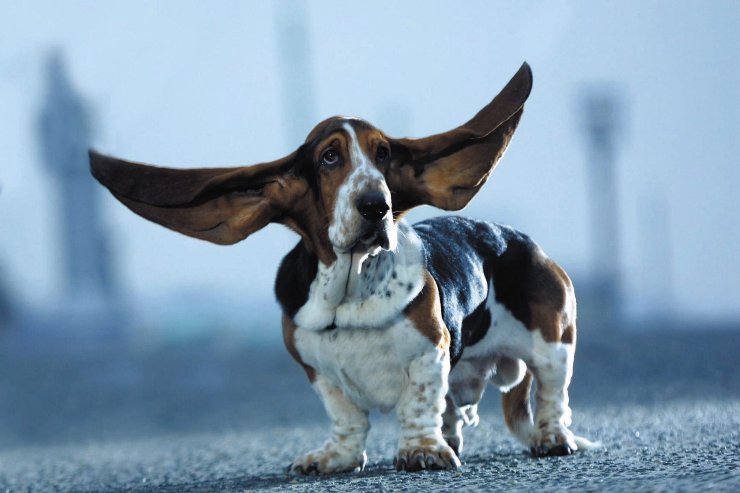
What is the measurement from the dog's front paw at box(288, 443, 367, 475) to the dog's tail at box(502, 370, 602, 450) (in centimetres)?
105

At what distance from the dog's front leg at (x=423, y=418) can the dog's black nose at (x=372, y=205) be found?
2.65 ft

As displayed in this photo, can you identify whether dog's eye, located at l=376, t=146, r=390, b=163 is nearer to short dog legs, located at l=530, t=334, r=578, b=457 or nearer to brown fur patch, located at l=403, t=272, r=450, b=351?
brown fur patch, located at l=403, t=272, r=450, b=351

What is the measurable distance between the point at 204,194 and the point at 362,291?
2.71 feet

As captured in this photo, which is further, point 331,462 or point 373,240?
point 331,462

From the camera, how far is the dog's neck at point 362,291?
5516mm

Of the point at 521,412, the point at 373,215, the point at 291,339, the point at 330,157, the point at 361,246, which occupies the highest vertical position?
the point at 330,157

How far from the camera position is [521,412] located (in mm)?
6688

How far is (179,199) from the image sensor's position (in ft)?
18.2

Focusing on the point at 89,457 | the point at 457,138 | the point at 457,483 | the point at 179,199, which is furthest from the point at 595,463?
the point at 89,457

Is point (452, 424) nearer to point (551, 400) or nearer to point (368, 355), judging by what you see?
point (551, 400)

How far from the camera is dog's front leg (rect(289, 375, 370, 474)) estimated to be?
5.86 meters

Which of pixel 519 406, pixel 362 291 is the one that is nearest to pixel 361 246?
pixel 362 291

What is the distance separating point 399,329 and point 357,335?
192 millimetres

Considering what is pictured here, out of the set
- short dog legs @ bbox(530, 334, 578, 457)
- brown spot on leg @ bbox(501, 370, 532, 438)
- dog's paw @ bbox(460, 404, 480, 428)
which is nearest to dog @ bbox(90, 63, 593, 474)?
short dog legs @ bbox(530, 334, 578, 457)
